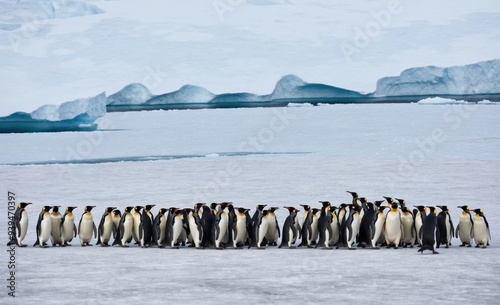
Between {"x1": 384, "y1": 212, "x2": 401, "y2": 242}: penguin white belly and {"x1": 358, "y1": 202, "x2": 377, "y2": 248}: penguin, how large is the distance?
0.15 metres

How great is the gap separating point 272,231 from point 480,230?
1.93 meters

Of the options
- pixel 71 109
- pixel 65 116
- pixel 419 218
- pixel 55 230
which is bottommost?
pixel 55 230

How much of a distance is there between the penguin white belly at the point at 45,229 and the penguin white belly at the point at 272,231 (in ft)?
6.76

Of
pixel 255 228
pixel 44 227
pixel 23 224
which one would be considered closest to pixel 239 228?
pixel 255 228

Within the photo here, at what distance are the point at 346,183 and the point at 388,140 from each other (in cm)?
1015

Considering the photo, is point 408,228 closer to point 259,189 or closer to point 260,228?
point 260,228

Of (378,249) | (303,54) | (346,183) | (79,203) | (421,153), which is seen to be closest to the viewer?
(378,249)

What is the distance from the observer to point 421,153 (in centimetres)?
1911

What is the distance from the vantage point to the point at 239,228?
7.42 m

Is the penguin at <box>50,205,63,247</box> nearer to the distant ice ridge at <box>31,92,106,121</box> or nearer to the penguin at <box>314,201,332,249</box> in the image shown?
the penguin at <box>314,201,332,249</box>

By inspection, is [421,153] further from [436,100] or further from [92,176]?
[436,100]

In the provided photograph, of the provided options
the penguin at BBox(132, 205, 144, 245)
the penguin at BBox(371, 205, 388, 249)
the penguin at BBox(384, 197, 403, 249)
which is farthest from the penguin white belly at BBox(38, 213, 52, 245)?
the penguin at BBox(384, 197, 403, 249)

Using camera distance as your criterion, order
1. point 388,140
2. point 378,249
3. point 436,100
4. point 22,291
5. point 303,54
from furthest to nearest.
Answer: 1. point 303,54
2. point 436,100
3. point 388,140
4. point 378,249
5. point 22,291

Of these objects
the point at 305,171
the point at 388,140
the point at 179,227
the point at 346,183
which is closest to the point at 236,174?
the point at 305,171
